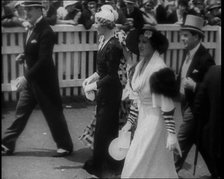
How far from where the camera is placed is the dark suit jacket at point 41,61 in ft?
21.1

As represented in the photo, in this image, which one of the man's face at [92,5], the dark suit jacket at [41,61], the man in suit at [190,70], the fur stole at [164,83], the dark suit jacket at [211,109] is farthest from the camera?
the man's face at [92,5]

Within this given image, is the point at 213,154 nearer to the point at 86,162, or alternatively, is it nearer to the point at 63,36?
the point at 86,162

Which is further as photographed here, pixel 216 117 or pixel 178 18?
pixel 178 18

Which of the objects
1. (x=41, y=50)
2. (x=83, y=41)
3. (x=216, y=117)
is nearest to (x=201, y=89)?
(x=216, y=117)

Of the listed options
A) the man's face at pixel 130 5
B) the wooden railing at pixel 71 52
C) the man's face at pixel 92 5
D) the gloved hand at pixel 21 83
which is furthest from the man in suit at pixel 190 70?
the man's face at pixel 92 5

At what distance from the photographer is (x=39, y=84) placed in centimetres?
661

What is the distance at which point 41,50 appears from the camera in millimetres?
6422

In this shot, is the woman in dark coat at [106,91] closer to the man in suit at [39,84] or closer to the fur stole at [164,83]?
the man in suit at [39,84]

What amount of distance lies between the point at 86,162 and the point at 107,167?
0.27m

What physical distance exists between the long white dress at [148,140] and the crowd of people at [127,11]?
3.04 m

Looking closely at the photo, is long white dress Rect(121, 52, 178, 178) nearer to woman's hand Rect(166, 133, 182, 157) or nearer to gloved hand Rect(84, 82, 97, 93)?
woman's hand Rect(166, 133, 182, 157)

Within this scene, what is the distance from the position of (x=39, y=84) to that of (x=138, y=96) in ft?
6.23

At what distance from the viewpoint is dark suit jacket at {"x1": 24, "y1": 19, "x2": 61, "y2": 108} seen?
6434 mm

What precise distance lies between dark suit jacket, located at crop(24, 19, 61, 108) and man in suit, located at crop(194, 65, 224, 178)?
6.63ft
